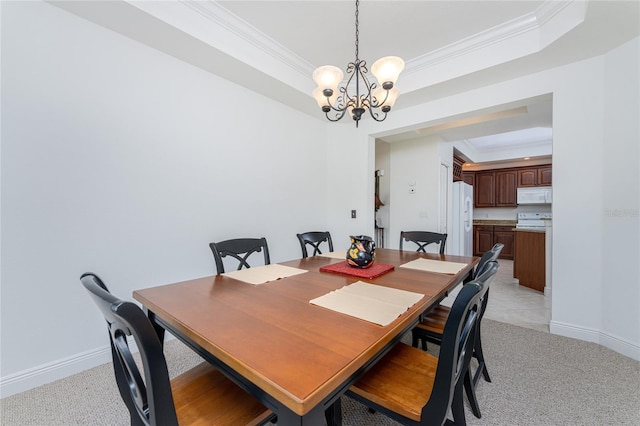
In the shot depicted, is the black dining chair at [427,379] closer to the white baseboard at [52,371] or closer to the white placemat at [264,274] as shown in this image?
the white placemat at [264,274]

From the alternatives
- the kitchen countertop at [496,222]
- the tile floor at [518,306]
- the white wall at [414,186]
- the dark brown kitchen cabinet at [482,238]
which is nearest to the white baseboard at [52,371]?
the tile floor at [518,306]

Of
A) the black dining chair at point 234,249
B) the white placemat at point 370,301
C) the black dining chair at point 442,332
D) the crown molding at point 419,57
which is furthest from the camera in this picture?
A: the crown molding at point 419,57

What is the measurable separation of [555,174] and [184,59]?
3.41 metres

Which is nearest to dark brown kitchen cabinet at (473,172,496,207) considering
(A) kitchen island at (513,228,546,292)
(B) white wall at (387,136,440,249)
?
(A) kitchen island at (513,228,546,292)

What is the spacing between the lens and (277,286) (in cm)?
134

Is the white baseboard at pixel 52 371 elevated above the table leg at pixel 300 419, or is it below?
below

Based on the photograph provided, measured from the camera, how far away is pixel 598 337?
2.15 m

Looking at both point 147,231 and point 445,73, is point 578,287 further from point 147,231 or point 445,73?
point 147,231

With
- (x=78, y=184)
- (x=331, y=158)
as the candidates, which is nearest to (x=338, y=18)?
(x=331, y=158)

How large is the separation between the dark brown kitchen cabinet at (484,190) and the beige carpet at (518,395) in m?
5.15

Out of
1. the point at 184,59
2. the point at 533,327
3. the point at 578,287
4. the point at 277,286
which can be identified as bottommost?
the point at 533,327

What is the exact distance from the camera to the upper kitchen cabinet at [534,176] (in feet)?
19.2

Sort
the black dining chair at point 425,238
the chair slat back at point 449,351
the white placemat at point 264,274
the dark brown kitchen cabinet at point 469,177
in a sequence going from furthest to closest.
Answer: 1. the dark brown kitchen cabinet at point 469,177
2. the black dining chair at point 425,238
3. the white placemat at point 264,274
4. the chair slat back at point 449,351

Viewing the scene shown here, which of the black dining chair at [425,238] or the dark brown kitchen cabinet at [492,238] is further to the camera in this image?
the dark brown kitchen cabinet at [492,238]
